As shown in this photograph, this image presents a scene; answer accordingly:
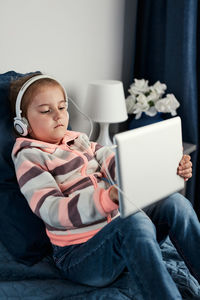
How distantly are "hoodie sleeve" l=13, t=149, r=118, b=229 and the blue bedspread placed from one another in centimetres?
19

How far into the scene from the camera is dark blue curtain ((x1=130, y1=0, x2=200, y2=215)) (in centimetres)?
221

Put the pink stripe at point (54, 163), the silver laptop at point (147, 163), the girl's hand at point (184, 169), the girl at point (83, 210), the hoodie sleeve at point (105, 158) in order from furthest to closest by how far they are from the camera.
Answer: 1. the hoodie sleeve at point (105, 158)
2. the pink stripe at point (54, 163)
3. the girl's hand at point (184, 169)
4. the girl at point (83, 210)
5. the silver laptop at point (147, 163)

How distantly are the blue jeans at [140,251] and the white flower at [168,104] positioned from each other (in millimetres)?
918

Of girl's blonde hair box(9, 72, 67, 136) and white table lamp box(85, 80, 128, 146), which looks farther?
white table lamp box(85, 80, 128, 146)

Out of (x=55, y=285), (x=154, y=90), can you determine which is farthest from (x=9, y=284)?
(x=154, y=90)

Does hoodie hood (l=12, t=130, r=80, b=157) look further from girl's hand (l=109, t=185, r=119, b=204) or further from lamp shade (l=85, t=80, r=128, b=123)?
lamp shade (l=85, t=80, r=128, b=123)

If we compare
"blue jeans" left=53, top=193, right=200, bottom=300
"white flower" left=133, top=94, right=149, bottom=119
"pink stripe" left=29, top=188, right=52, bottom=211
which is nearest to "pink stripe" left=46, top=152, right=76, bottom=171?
"pink stripe" left=29, top=188, right=52, bottom=211

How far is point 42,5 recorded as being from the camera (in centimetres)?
182

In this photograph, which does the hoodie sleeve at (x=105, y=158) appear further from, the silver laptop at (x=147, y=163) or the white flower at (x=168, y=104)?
the white flower at (x=168, y=104)

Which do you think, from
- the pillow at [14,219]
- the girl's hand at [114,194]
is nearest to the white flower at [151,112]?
the pillow at [14,219]

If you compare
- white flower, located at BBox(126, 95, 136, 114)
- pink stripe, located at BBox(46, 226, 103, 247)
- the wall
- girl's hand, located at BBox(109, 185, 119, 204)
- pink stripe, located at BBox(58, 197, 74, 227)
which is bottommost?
pink stripe, located at BBox(46, 226, 103, 247)

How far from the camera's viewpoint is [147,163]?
3.51 ft

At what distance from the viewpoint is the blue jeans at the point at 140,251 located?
3.58ft

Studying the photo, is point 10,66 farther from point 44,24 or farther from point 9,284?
point 9,284
